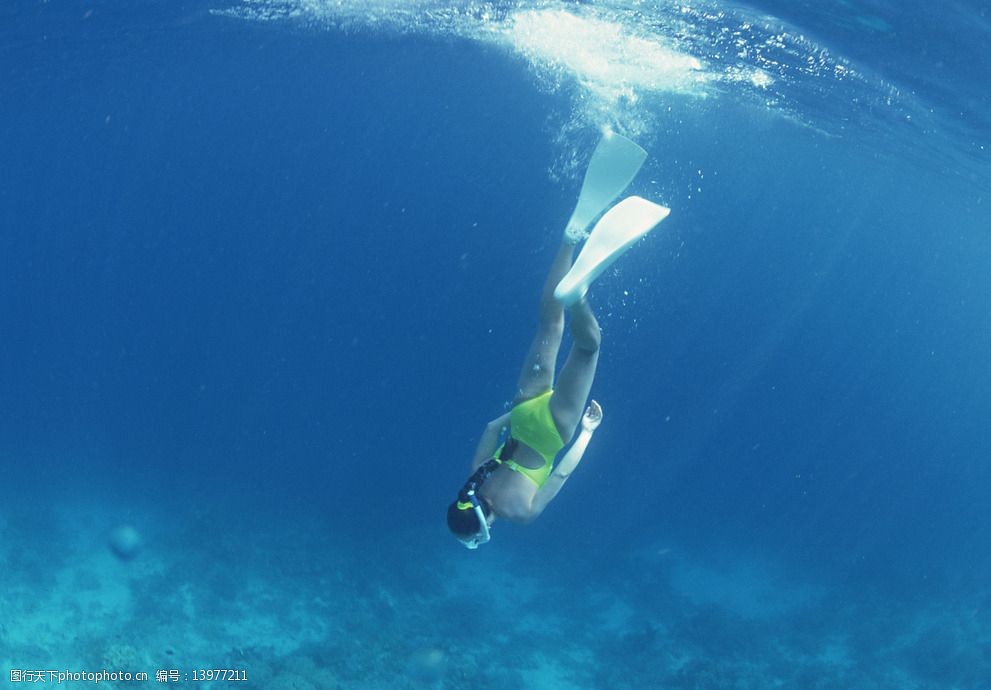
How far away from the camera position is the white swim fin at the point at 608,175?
6352mm

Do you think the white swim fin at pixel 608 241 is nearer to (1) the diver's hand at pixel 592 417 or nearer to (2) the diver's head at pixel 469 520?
(1) the diver's hand at pixel 592 417

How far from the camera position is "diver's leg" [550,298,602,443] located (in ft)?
17.6

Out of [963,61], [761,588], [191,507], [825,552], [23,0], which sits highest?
[23,0]

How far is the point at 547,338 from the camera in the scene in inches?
238

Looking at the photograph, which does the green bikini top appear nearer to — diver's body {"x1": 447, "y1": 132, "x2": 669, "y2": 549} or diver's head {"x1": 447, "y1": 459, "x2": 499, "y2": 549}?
diver's body {"x1": 447, "y1": 132, "x2": 669, "y2": 549}

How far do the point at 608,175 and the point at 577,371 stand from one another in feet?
6.39

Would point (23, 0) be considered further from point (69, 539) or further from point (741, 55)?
point (741, 55)

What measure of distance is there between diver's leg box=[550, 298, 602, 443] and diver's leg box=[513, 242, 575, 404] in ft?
1.36

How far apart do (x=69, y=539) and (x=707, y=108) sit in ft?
73.3

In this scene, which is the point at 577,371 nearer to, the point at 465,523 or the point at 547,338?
the point at 547,338

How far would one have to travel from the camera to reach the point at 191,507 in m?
19.4

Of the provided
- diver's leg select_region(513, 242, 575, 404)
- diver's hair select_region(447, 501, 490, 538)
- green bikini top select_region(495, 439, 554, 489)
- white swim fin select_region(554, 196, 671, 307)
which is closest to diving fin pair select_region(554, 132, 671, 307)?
white swim fin select_region(554, 196, 671, 307)

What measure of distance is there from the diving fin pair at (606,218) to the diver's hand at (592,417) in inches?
47.0

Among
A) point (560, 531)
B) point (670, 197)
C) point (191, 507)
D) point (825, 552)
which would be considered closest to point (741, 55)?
point (560, 531)
